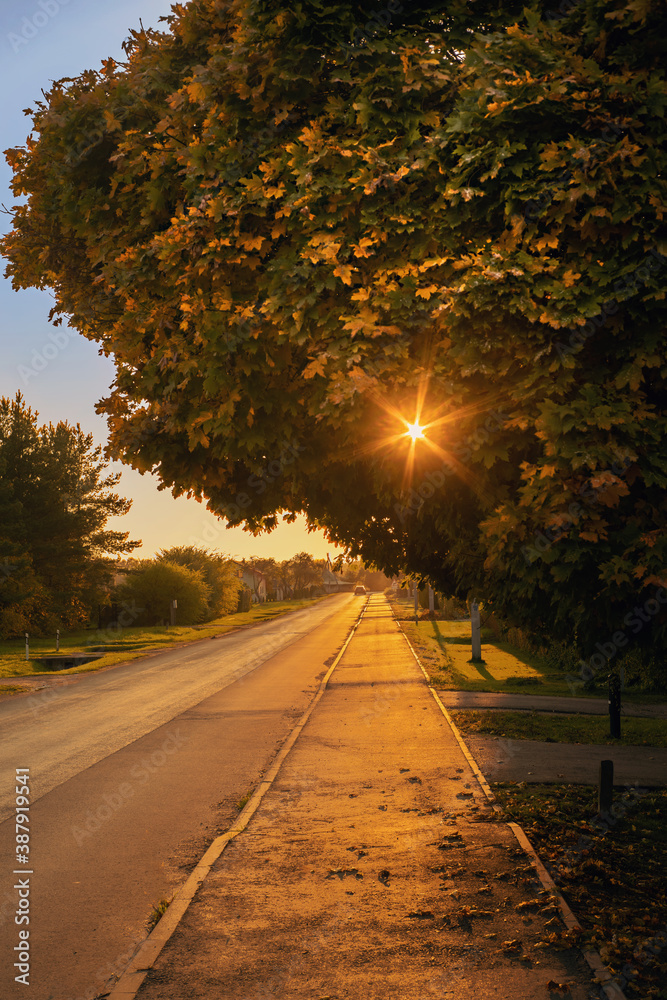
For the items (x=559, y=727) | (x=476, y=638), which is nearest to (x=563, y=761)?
(x=559, y=727)

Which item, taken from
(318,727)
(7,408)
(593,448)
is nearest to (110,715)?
(318,727)

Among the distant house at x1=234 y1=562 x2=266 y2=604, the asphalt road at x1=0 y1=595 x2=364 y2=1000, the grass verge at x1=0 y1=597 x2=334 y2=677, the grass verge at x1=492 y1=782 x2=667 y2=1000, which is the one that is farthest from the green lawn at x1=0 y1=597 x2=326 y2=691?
the distant house at x1=234 y1=562 x2=266 y2=604

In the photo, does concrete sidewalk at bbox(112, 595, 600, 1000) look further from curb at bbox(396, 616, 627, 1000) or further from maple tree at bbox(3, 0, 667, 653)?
maple tree at bbox(3, 0, 667, 653)

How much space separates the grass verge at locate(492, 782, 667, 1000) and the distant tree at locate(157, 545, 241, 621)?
5014cm

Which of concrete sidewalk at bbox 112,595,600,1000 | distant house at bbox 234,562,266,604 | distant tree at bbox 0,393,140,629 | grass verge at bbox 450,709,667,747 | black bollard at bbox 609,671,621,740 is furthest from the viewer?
distant house at bbox 234,562,266,604

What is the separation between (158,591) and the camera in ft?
161

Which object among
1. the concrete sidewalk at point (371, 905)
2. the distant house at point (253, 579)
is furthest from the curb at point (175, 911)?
the distant house at point (253, 579)

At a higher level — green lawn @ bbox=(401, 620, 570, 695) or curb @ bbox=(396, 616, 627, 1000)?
curb @ bbox=(396, 616, 627, 1000)

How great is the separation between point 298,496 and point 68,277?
9.40 ft

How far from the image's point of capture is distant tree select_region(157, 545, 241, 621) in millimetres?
59031

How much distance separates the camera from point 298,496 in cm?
632

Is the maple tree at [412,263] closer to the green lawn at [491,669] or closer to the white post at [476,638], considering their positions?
the green lawn at [491,669]

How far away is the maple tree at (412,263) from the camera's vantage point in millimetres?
3869

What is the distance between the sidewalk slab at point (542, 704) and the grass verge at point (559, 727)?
0.49 m
